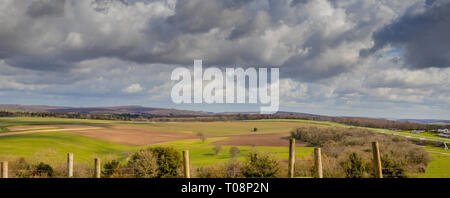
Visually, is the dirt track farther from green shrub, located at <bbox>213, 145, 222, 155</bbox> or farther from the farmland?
green shrub, located at <bbox>213, 145, 222, 155</bbox>

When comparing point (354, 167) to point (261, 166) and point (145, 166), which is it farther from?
point (145, 166)

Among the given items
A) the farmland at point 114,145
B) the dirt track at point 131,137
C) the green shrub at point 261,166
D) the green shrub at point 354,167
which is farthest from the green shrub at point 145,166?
the dirt track at point 131,137

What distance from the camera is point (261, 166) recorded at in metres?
31.1

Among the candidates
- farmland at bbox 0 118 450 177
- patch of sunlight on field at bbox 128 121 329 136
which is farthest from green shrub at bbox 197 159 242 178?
patch of sunlight on field at bbox 128 121 329 136

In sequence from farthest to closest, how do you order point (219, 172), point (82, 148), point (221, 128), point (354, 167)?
1. point (221, 128)
2. point (82, 148)
3. point (354, 167)
4. point (219, 172)

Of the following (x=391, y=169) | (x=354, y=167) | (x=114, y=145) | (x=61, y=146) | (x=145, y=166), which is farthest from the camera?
(x=114, y=145)

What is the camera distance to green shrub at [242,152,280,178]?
3005 centimetres

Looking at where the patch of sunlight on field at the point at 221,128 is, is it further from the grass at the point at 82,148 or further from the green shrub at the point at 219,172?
the green shrub at the point at 219,172

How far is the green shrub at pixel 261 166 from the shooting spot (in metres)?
30.0

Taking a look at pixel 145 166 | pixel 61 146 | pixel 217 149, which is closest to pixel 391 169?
pixel 145 166
